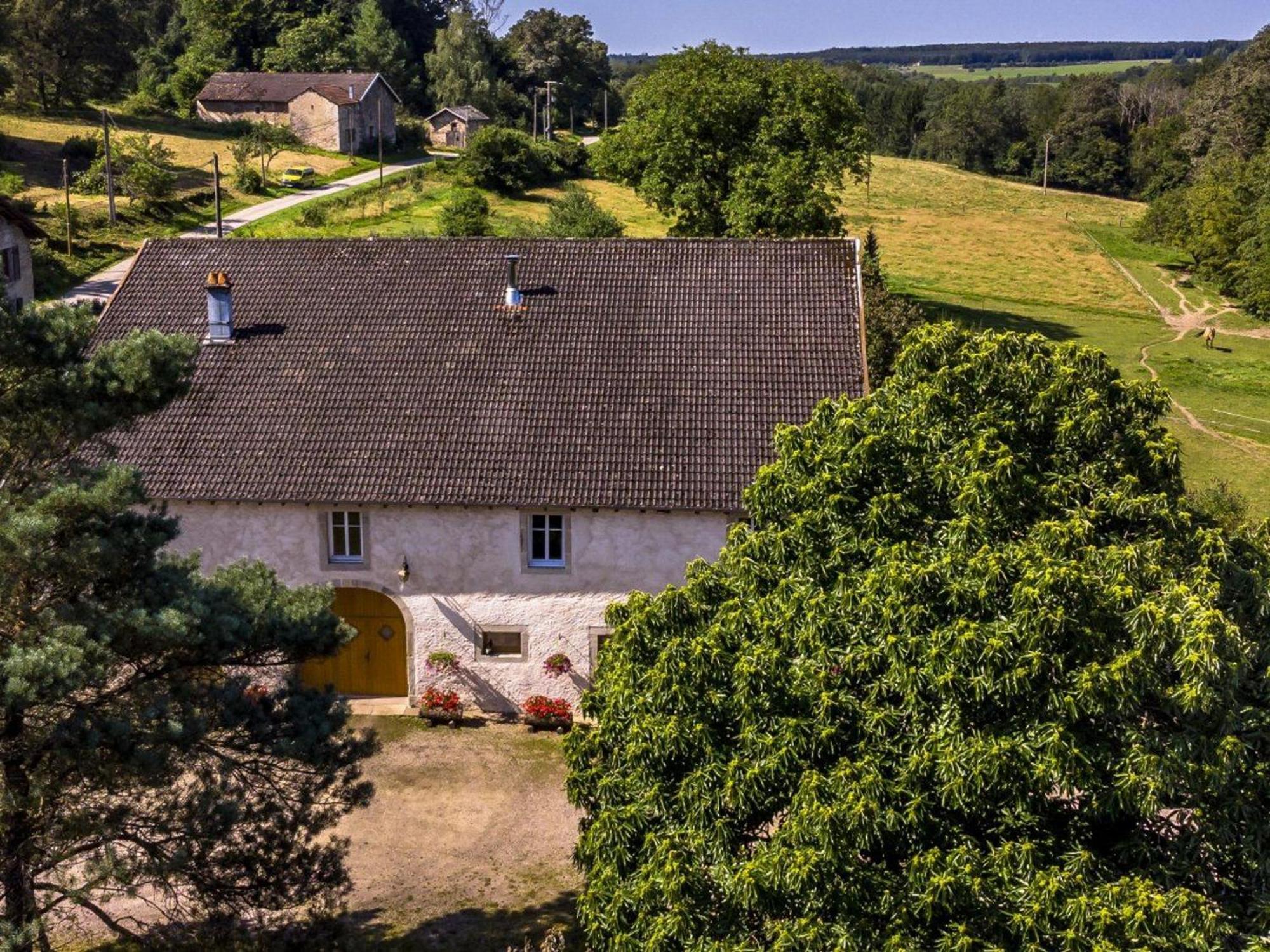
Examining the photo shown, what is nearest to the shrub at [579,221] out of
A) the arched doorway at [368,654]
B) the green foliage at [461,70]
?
the arched doorway at [368,654]

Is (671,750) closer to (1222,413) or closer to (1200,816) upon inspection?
(1200,816)

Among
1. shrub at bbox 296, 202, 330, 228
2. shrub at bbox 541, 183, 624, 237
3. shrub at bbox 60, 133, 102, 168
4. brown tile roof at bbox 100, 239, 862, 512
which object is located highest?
shrub at bbox 60, 133, 102, 168

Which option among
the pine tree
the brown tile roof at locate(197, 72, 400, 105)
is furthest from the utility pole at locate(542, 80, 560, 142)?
the brown tile roof at locate(197, 72, 400, 105)

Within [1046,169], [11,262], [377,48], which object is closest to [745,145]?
[11,262]

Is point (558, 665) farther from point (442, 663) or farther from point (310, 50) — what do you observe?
point (310, 50)

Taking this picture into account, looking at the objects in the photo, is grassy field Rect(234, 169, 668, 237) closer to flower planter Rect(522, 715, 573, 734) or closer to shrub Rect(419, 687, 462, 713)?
shrub Rect(419, 687, 462, 713)

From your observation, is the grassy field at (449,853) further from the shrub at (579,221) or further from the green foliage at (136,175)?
the green foliage at (136,175)
